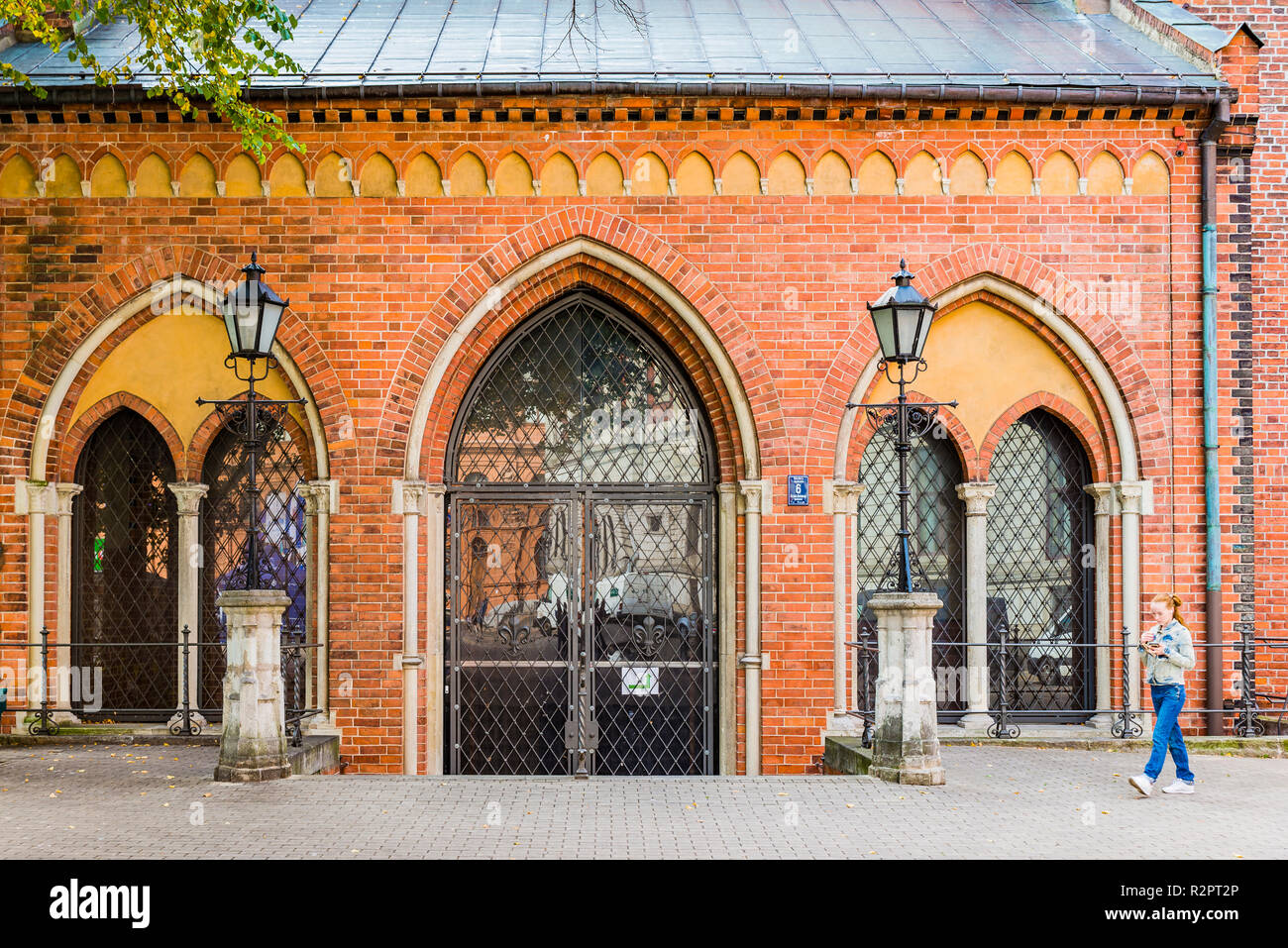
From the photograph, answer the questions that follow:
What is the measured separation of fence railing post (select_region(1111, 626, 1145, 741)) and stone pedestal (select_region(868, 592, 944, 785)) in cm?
259

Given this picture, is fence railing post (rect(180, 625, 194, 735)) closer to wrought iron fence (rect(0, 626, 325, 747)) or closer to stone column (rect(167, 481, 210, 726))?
wrought iron fence (rect(0, 626, 325, 747))

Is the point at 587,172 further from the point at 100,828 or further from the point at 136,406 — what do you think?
the point at 100,828

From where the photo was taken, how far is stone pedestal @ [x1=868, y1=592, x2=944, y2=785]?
8180 millimetres

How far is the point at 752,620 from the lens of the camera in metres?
10.3

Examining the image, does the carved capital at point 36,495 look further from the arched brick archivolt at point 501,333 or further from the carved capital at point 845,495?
the carved capital at point 845,495

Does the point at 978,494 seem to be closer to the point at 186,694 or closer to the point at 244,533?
the point at 244,533

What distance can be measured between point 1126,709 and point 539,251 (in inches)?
256

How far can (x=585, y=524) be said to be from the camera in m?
10.7

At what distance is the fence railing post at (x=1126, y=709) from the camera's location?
32.8 ft

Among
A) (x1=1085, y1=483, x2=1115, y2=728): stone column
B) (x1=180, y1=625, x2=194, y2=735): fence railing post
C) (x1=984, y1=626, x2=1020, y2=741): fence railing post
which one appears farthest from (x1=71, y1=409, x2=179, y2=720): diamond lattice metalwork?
(x1=1085, y1=483, x2=1115, y2=728): stone column

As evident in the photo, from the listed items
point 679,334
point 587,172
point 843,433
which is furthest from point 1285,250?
point 587,172

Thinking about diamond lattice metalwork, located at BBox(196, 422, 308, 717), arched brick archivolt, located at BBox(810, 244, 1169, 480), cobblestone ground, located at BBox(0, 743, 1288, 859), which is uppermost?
arched brick archivolt, located at BBox(810, 244, 1169, 480)

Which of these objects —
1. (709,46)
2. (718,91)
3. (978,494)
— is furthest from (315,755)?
(709,46)

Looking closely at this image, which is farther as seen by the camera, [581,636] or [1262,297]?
[1262,297]
